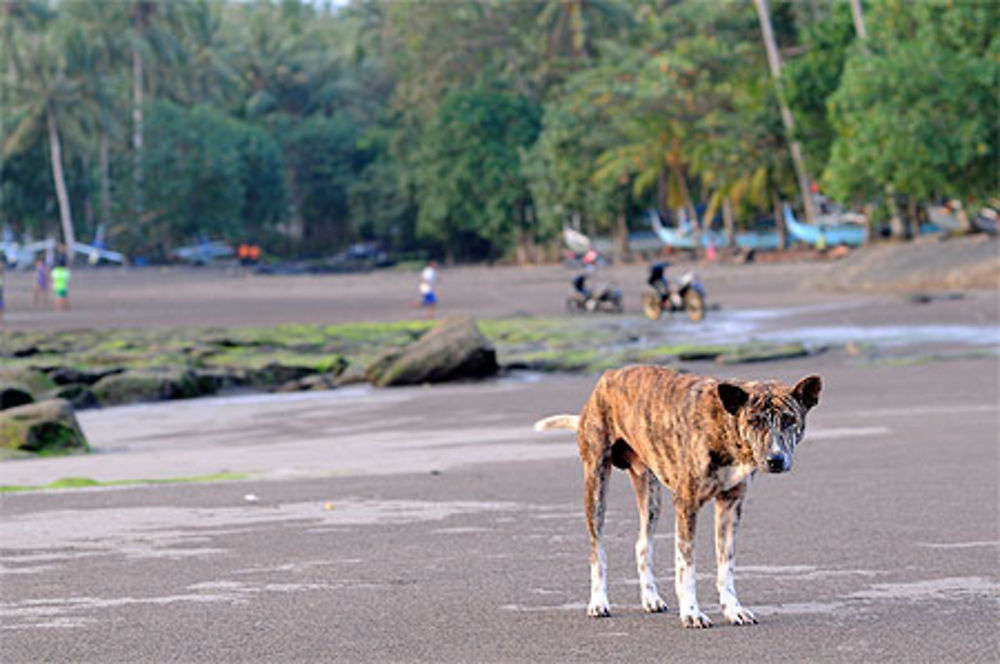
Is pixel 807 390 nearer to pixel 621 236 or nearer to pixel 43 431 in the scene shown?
pixel 43 431

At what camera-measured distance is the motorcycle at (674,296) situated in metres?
36.2

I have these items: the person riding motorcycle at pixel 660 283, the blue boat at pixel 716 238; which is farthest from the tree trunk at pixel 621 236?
the person riding motorcycle at pixel 660 283

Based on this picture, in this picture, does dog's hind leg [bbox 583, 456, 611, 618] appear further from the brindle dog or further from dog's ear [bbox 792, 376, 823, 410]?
dog's ear [bbox 792, 376, 823, 410]

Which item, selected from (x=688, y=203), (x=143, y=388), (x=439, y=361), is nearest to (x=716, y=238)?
(x=688, y=203)

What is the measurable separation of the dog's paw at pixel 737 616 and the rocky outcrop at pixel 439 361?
17671 millimetres

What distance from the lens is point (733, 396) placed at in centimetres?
632

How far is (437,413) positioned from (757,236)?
60.8 meters

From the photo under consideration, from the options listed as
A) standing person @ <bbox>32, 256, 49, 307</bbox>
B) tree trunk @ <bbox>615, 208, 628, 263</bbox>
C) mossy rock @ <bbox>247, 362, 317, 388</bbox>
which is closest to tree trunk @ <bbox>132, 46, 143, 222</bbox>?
tree trunk @ <bbox>615, 208, 628, 263</bbox>

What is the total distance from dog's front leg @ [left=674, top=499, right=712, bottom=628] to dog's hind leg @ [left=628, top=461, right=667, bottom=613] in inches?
10.3

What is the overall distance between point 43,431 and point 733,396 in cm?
1119

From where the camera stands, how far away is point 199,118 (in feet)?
328

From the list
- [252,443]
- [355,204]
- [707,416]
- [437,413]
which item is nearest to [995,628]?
[707,416]

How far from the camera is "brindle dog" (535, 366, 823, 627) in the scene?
6250 mm

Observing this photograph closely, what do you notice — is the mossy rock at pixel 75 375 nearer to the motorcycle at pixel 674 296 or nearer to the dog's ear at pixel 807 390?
the motorcycle at pixel 674 296
